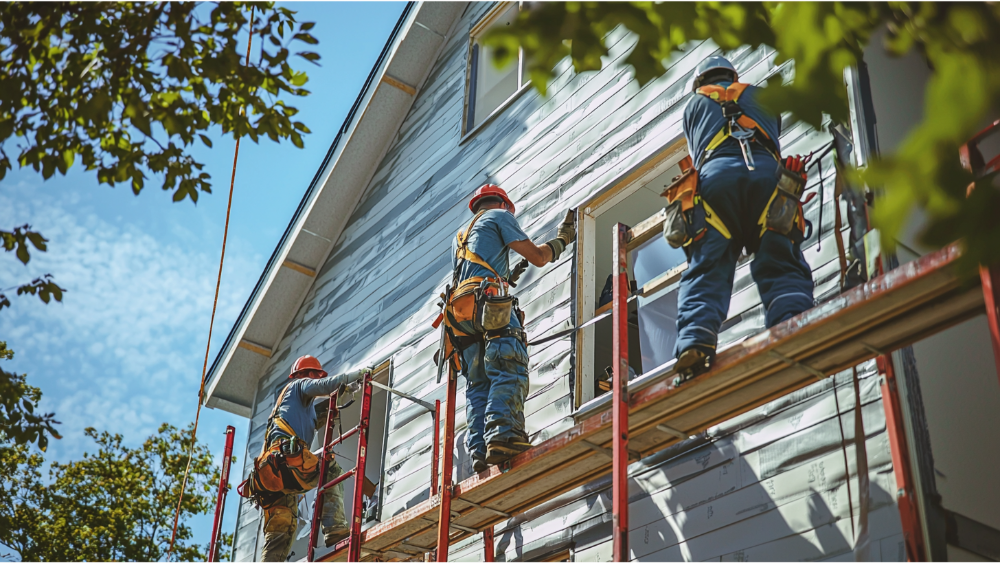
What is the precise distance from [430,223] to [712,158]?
5.72 meters

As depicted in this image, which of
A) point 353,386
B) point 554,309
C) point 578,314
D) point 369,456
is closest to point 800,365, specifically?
point 578,314

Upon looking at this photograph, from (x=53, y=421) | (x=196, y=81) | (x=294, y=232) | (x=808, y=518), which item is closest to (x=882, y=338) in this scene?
(x=808, y=518)

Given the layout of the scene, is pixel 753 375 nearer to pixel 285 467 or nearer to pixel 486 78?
pixel 285 467

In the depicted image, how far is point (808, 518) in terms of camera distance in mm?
5230

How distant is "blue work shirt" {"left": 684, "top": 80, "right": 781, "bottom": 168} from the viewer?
543 centimetres

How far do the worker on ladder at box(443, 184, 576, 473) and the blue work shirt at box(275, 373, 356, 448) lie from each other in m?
2.30

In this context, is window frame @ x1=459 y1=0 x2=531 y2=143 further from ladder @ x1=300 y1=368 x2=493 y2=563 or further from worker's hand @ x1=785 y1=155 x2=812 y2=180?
worker's hand @ x1=785 y1=155 x2=812 y2=180

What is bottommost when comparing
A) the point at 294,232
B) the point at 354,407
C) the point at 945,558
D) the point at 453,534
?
the point at 945,558

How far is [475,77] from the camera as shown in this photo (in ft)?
38.5

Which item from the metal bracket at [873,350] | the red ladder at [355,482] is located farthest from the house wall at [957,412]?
the red ladder at [355,482]

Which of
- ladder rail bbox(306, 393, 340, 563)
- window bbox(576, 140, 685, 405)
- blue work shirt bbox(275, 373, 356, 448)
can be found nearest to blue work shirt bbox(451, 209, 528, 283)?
window bbox(576, 140, 685, 405)

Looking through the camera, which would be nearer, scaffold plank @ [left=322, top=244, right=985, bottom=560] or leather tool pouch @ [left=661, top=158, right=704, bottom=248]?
scaffold plank @ [left=322, top=244, right=985, bottom=560]

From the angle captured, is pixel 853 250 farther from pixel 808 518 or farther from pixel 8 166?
pixel 8 166

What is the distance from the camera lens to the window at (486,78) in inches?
440
